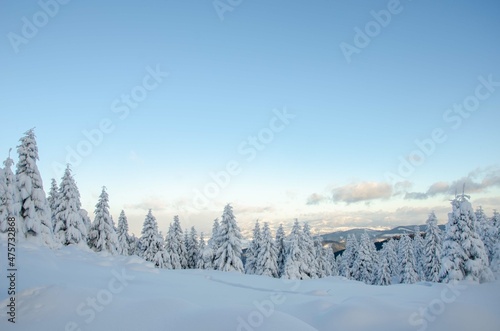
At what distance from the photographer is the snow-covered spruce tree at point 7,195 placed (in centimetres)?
2120

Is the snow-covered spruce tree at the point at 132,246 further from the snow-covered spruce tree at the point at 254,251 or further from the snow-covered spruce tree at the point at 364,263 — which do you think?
the snow-covered spruce tree at the point at 364,263

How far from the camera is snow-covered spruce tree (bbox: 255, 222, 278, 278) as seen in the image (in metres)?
42.8

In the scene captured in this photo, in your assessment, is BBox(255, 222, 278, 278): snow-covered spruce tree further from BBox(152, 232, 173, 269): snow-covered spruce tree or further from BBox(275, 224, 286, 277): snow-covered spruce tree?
BBox(152, 232, 173, 269): snow-covered spruce tree

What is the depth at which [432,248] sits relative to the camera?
45.4 m

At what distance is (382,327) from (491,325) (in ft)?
10.1

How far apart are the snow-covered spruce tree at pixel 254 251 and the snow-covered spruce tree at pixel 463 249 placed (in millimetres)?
28668

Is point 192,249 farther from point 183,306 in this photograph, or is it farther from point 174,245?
point 183,306

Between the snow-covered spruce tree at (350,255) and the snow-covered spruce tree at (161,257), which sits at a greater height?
the snow-covered spruce tree at (161,257)

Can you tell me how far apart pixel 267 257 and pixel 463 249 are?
24878 millimetres

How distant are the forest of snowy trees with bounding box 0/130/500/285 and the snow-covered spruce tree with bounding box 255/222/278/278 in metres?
0.14

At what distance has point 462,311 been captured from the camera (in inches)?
357

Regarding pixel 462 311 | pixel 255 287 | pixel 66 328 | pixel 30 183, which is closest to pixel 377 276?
pixel 255 287

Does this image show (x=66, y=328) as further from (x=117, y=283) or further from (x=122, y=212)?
(x=122, y=212)

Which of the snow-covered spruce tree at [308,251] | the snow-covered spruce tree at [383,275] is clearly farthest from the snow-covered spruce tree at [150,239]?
the snow-covered spruce tree at [383,275]
